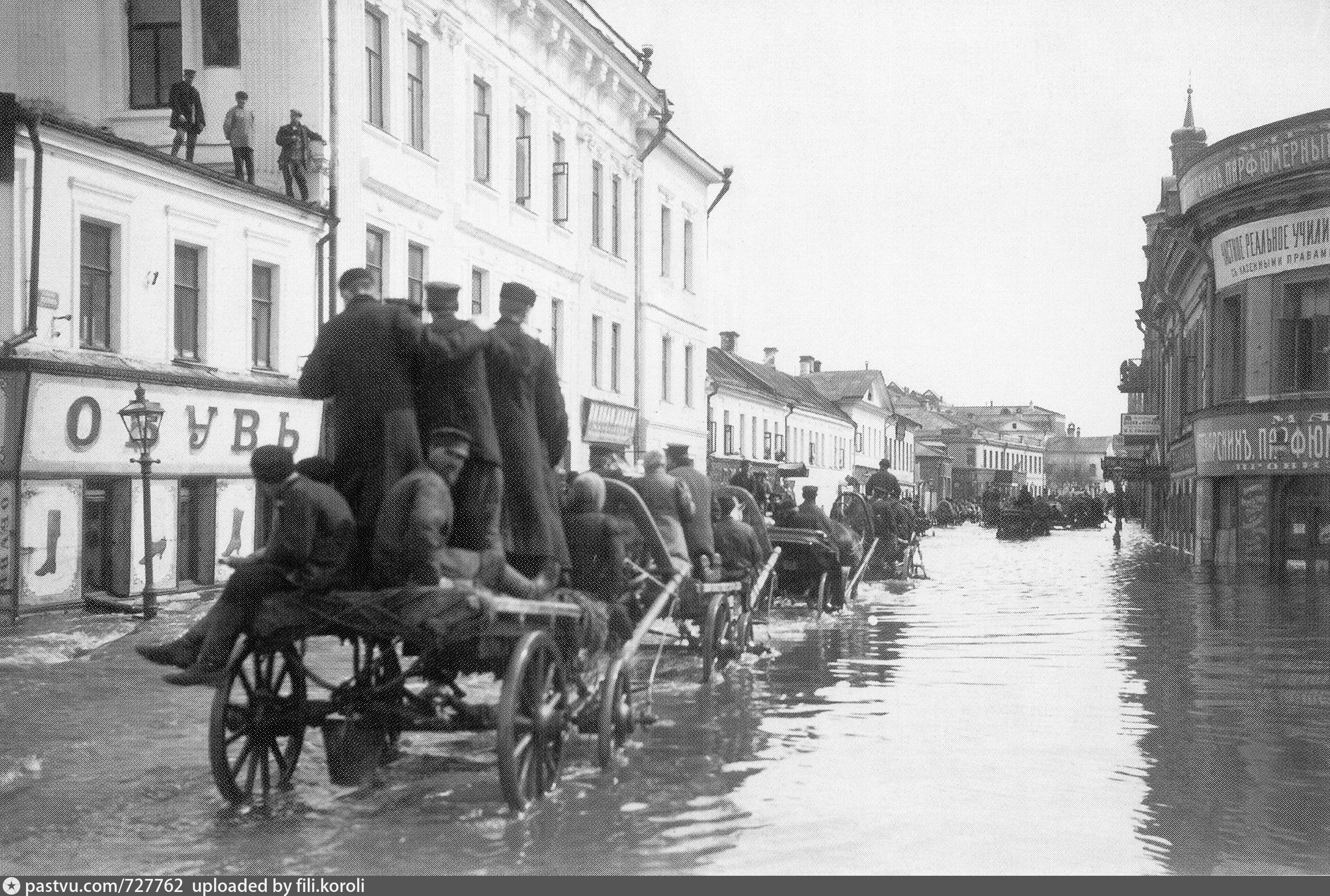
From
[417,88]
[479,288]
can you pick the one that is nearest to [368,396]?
[417,88]

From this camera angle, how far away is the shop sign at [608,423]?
1249 inches

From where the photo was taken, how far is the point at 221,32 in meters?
22.1

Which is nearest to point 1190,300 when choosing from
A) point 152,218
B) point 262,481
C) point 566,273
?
point 566,273

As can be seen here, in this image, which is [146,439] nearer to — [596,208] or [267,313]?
[267,313]

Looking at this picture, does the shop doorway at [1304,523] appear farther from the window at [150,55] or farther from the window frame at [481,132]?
the window at [150,55]

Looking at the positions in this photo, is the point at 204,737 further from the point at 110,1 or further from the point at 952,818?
the point at 110,1

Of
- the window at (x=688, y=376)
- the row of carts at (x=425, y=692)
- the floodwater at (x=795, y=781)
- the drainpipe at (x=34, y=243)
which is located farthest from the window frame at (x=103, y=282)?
the window at (x=688, y=376)

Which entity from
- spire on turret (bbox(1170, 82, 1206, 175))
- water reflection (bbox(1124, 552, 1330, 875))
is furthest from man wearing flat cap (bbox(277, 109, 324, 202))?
spire on turret (bbox(1170, 82, 1206, 175))

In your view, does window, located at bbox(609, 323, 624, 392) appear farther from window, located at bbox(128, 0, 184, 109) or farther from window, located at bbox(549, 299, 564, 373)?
window, located at bbox(128, 0, 184, 109)

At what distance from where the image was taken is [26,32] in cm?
2255

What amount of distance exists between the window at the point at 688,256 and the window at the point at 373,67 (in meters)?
17.7

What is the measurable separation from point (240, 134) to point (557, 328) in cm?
1115

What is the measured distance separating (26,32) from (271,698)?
18820 millimetres

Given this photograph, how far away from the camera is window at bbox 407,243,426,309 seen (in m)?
24.5
